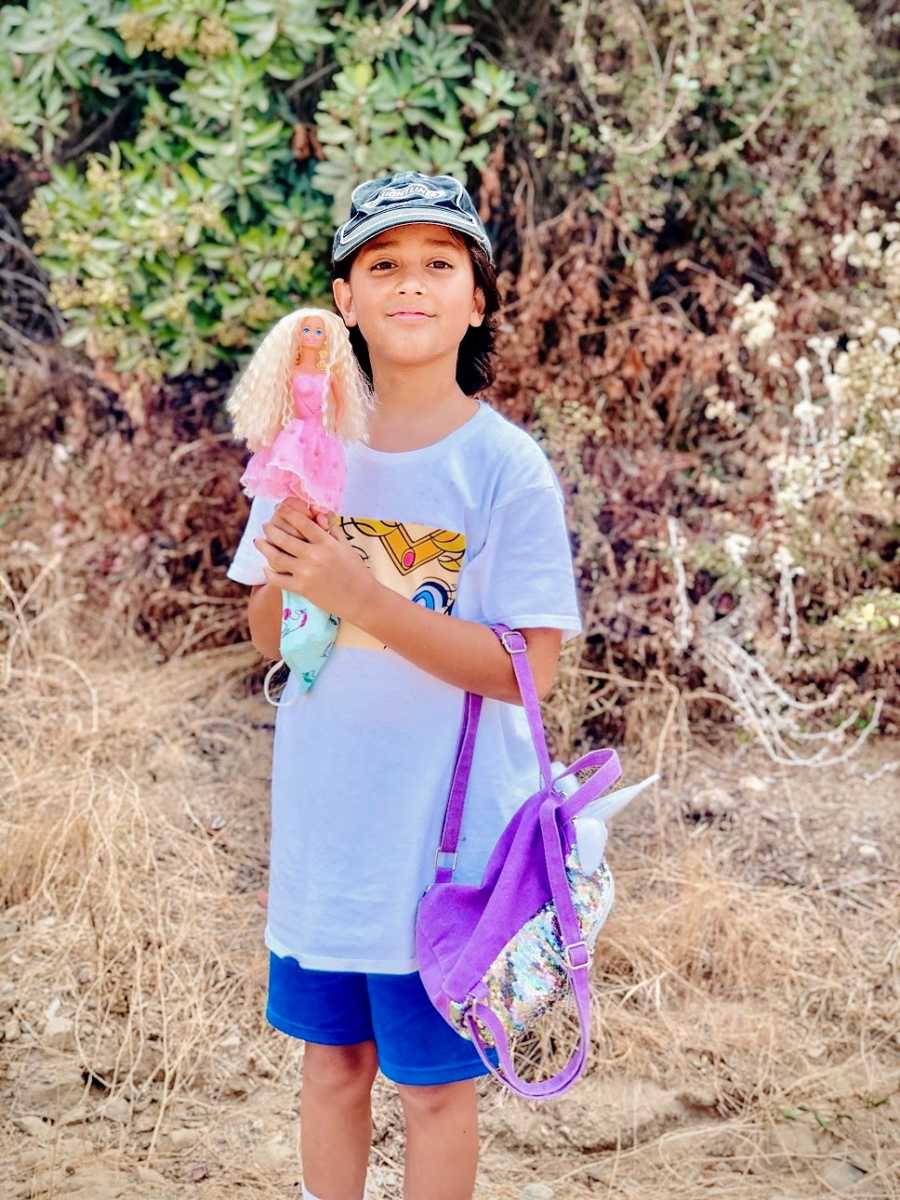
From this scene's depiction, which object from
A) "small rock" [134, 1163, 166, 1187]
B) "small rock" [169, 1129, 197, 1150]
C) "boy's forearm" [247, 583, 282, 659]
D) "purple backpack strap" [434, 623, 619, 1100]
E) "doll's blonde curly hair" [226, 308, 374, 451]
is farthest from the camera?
"small rock" [169, 1129, 197, 1150]

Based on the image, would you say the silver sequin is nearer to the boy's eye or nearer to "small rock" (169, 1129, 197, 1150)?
the boy's eye

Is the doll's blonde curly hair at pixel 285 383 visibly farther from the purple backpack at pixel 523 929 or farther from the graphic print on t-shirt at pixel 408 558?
the purple backpack at pixel 523 929

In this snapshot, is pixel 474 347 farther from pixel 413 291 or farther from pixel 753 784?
pixel 753 784

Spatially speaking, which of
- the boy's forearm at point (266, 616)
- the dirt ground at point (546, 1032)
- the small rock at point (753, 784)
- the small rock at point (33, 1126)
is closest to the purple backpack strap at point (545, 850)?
the boy's forearm at point (266, 616)

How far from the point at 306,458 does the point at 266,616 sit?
0.28 m

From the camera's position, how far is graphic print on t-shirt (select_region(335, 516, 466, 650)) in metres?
1.66

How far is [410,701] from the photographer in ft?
5.46

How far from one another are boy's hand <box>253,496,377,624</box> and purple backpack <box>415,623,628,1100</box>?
0.25 m

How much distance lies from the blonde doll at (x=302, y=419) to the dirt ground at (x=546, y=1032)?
123cm

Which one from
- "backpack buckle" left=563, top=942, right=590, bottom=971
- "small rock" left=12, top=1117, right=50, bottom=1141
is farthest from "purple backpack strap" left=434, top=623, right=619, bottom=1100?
"small rock" left=12, top=1117, right=50, bottom=1141

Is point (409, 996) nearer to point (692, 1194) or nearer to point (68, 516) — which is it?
point (692, 1194)

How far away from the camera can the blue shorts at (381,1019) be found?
5.46 feet

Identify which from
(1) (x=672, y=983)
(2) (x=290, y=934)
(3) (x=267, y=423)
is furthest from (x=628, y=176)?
(2) (x=290, y=934)

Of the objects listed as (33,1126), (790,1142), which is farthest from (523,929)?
(33,1126)
